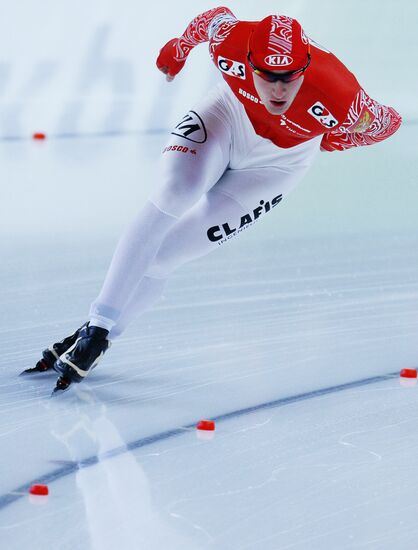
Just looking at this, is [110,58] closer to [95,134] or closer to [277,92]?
[95,134]

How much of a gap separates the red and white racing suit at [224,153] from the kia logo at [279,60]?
19 centimetres

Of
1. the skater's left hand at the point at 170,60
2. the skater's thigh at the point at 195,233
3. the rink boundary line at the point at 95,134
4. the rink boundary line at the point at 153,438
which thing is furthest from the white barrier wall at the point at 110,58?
the rink boundary line at the point at 153,438

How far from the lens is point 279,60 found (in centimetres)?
359

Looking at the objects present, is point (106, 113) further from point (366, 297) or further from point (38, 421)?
point (38, 421)

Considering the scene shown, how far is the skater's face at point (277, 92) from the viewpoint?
12.1 ft

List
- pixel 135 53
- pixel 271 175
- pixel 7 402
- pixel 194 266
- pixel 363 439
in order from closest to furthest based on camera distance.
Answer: pixel 363 439 → pixel 7 402 → pixel 271 175 → pixel 194 266 → pixel 135 53

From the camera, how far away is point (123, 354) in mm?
4512

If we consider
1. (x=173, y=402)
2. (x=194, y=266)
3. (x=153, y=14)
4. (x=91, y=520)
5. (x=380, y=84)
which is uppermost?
(x=153, y=14)

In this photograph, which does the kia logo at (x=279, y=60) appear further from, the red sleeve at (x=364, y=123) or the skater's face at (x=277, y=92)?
the red sleeve at (x=364, y=123)

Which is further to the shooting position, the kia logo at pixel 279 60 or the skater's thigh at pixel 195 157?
the skater's thigh at pixel 195 157

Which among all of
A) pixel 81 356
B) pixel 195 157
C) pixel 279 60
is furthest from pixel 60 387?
pixel 279 60

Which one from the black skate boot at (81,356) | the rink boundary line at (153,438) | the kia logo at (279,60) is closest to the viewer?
the rink boundary line at (153,438)

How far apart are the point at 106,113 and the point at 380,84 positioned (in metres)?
2.50

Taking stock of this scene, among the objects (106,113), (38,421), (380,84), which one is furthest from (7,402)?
(380,84)
